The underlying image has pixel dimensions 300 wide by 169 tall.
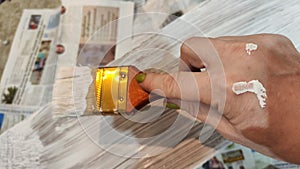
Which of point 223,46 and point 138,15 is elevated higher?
point 138,15

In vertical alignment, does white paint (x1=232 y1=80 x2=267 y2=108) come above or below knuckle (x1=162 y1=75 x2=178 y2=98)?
below

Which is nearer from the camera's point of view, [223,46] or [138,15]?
[223,46]

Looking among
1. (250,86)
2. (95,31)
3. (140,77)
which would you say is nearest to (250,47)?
(250,86)

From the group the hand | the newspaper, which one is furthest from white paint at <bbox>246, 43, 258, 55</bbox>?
the newspaper

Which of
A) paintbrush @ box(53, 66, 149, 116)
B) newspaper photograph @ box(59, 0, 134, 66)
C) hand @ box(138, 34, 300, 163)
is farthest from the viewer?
newspaper photograph @ box(59, 0, 134, 66)

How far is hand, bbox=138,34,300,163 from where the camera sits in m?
0.63

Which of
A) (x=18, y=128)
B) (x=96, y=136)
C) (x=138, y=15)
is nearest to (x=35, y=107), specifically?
(x=18, y=128)

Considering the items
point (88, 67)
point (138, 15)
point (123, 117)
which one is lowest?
point (123, 117)

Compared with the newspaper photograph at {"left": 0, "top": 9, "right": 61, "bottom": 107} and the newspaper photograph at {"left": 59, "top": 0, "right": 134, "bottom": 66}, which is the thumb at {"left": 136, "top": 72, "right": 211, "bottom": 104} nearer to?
the newspaper photograph at {"left": 59, "top": 0, "right": 134, "bottom": 66}

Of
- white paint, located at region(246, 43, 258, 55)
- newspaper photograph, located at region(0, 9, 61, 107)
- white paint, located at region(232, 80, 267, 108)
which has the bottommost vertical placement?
white paint, located at region(232, 80, 267, 108)

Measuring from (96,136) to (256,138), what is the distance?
0.36m

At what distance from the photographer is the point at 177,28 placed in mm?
962

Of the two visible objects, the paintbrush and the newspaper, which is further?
the newspaper

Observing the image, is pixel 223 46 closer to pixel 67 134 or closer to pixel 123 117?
pixel 123 117
